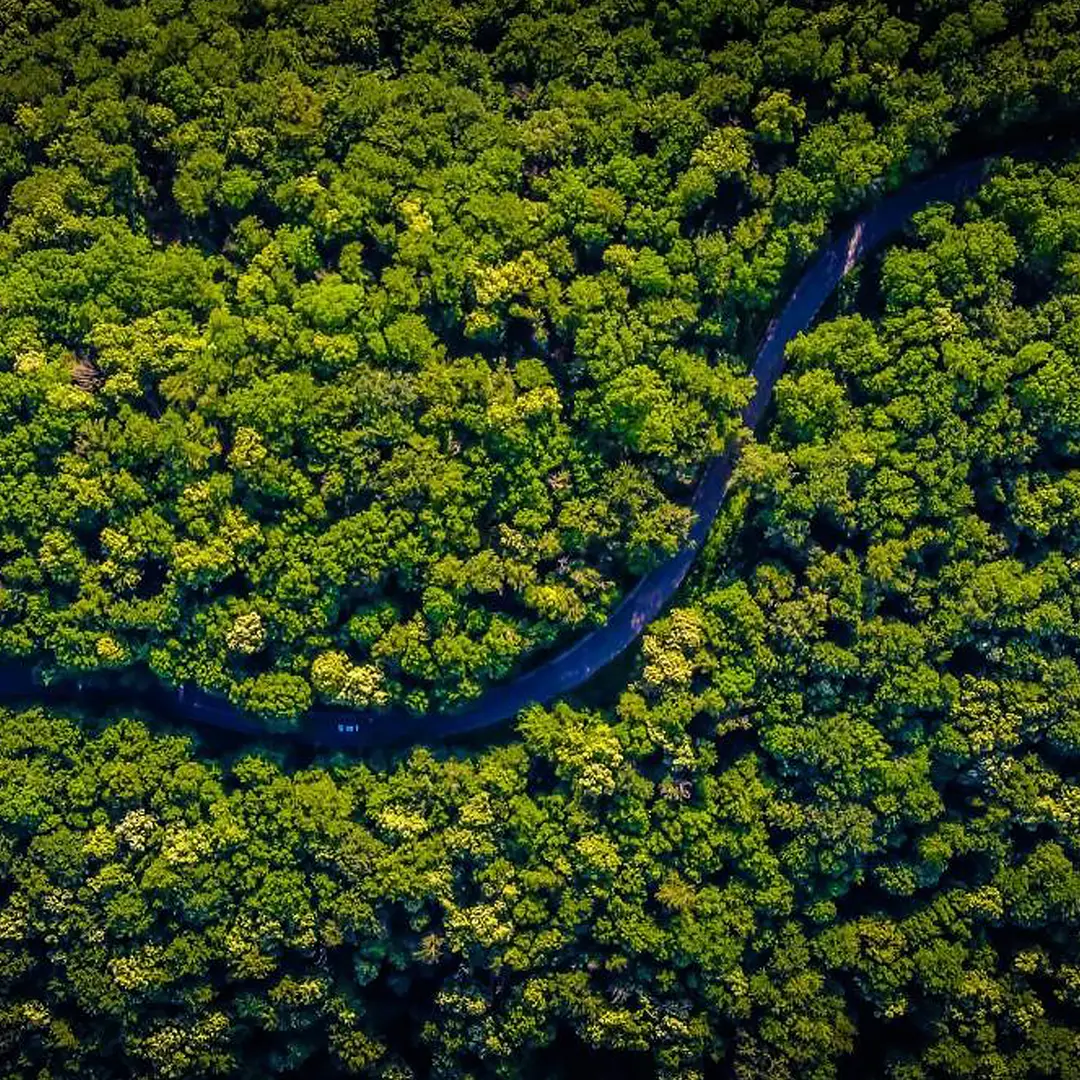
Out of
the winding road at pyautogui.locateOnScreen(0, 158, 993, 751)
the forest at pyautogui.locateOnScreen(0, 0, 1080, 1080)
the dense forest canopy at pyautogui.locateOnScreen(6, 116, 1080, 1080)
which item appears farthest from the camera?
the winding road at pyautogui.locateOnScreen(0, 158, 993, 751)

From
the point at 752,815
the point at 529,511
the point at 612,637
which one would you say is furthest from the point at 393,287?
the point at 752,815

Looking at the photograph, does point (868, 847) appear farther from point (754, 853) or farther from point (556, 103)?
point (556, 103)

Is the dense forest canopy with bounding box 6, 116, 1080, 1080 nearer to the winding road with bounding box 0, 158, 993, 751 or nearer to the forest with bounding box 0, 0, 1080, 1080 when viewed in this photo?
the forest with bounding box 0, 0, 1080, 1080

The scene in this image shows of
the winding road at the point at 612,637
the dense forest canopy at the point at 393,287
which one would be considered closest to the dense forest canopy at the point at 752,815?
the winding road at the point at 612,637

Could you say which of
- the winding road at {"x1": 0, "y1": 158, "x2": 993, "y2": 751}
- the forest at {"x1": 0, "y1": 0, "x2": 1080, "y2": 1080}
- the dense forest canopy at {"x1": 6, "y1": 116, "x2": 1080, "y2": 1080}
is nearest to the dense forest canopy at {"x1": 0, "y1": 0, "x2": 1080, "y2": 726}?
the forest at {"x1": 0, "y1": 0, "x2": 1080, "y2": 1080}

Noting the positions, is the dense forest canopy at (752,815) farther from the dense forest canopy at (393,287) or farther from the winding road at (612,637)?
the dense forest canopy at (393,287)

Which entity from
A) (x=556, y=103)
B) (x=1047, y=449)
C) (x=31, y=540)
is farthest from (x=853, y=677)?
(x=31, y=540)
